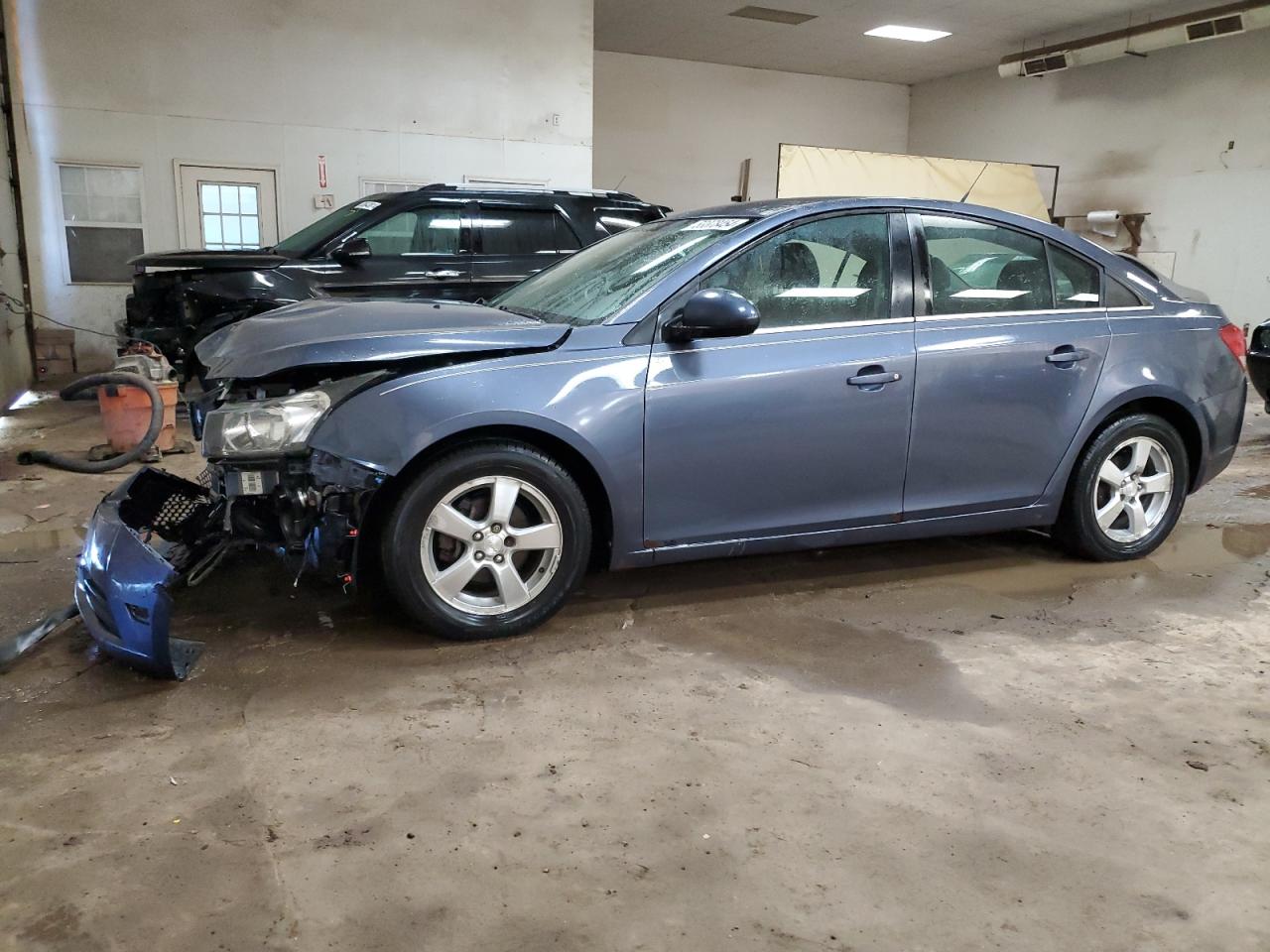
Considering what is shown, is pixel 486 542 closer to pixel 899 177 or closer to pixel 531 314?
pixel 531 314

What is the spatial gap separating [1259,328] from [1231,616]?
4.80m

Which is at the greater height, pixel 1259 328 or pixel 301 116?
pixel 301 116

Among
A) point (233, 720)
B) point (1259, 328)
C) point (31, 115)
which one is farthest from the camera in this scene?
point (31, 115)

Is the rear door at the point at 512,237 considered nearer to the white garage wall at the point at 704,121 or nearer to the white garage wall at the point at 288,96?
the white garage wall at the point at 288,96

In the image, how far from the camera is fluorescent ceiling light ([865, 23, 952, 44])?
14.6 m

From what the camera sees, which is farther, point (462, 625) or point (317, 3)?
point (317, 3)

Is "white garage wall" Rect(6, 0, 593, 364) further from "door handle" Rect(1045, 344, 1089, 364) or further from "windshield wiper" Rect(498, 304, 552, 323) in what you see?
"door handle" Rect(1045, 344, 1089, 364)

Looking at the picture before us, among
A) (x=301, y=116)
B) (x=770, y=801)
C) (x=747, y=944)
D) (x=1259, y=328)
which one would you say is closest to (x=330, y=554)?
(x=770, y=801)

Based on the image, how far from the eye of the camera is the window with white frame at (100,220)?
421 inches

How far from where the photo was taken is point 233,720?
277cm

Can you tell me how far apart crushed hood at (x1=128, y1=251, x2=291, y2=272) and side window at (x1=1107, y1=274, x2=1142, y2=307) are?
6.18 metres

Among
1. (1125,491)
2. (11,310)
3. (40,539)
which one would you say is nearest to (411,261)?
(40,539)

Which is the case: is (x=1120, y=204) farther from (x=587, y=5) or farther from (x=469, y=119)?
(x=469, y=119)

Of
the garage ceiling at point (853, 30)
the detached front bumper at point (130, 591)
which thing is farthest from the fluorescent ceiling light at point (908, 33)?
the detached front bumper at point (130, 591)
